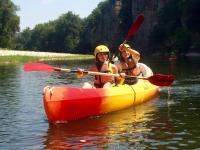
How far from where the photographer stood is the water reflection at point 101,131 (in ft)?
33.1

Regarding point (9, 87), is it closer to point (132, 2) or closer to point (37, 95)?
point (37, 95)

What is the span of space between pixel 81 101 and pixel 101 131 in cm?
138

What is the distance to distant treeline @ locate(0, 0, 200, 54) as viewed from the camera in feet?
236

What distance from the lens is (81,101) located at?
12.5 metres

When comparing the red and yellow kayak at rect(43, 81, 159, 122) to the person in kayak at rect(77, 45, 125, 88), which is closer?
the red and yellow kayak at rect(43, 81, 159, 122)

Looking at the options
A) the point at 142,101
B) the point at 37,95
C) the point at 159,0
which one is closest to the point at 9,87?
the point at 37,95

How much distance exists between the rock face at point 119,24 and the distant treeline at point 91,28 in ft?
4.08

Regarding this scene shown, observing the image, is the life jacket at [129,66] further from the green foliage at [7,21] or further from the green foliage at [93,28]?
the green foliage at [93,28]

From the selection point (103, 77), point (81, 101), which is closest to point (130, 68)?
point (103, 77)

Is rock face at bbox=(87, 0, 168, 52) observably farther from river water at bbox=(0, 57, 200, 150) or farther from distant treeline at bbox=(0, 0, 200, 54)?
river water at bbox=(0, 57, 200, 150)

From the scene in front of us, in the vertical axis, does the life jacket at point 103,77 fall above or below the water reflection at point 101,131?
above

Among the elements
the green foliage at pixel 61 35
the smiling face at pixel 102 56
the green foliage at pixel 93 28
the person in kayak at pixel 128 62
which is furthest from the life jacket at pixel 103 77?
the green foliage at pixel 61 35

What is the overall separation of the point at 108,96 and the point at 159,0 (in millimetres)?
88489

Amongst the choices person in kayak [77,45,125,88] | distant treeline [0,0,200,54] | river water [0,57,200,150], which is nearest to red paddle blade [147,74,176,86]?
river water [0,57,200,150]
